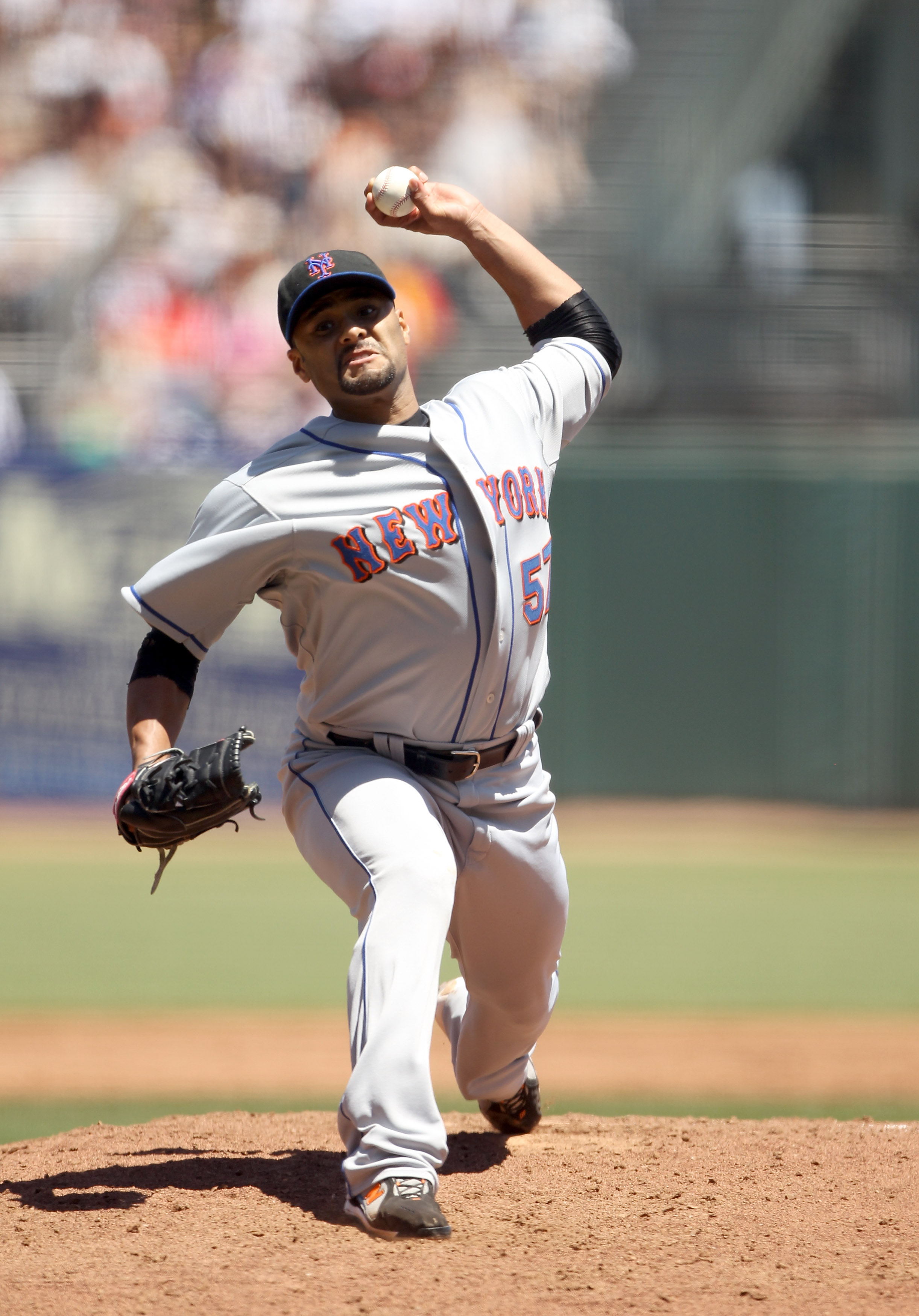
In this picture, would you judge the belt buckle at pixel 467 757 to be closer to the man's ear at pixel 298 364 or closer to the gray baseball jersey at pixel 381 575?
the gray baseball jersey at pixel 381 575

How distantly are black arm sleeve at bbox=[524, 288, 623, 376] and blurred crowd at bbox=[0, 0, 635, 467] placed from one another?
7.55m

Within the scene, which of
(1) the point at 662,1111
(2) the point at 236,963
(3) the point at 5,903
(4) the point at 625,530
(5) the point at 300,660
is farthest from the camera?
(4) the point at 625,530

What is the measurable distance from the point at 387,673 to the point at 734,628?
7119mm

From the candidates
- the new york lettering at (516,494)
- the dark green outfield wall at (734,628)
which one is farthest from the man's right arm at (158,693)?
the dark green outfield wall at (734,628)

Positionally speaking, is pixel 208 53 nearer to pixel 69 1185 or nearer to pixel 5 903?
pixel 5 903

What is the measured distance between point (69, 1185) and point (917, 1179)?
1539mm

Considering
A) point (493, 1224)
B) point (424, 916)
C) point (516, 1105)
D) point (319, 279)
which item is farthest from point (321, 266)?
point (516, 1105)

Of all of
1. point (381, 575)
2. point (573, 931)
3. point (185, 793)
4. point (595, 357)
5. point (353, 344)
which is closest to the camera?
point (185, 793)

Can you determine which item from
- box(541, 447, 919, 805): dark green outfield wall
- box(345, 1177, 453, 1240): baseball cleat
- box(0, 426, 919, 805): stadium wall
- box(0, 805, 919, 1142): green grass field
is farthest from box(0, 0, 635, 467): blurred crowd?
box(345, 1177, 453, 1240): baseball cleat

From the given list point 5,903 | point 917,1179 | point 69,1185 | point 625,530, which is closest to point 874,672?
point 625,530

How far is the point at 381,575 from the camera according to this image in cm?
243

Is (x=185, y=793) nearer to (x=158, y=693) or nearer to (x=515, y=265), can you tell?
(x=158, y=693)

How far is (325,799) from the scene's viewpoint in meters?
2.46

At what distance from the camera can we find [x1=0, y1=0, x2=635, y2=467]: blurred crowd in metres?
10.8
